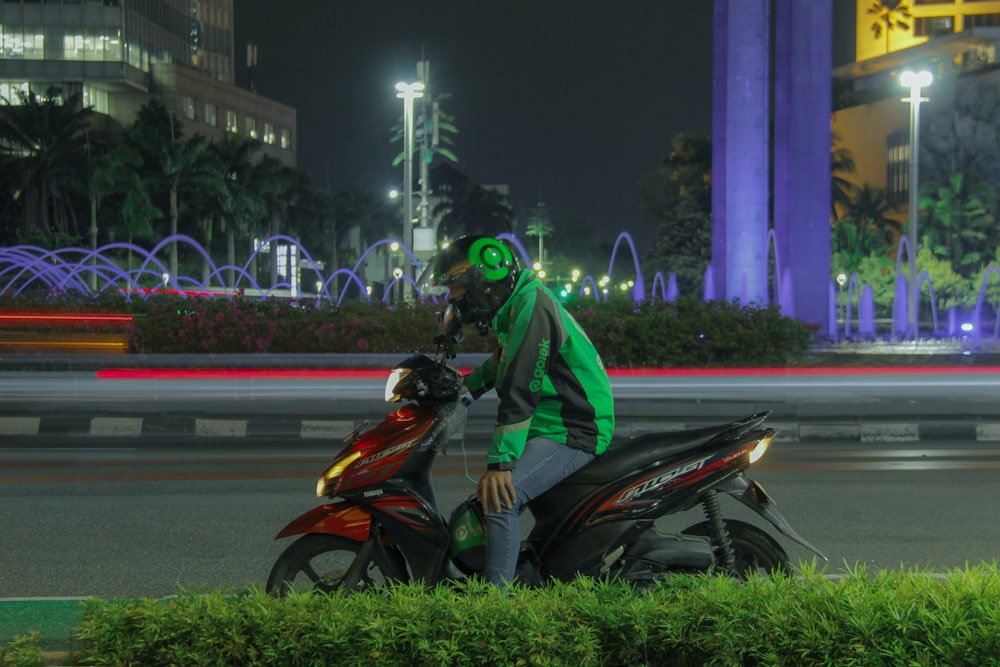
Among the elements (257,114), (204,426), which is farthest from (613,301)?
(257,114)

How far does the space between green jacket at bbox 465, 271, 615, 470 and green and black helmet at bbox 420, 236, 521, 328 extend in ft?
0.16

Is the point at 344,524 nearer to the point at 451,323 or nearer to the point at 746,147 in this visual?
the point at 451,323

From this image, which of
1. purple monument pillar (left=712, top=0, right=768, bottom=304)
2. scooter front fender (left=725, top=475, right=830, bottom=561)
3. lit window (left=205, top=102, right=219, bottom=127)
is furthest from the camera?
lit window (left=205, top=102, right=219, bottom=127)

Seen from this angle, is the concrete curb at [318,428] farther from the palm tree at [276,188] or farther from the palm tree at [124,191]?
the palm tree at [276,188]

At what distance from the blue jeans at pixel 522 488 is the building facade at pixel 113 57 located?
278 feet

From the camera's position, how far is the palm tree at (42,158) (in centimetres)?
7306

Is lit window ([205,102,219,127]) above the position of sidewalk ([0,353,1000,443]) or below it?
above

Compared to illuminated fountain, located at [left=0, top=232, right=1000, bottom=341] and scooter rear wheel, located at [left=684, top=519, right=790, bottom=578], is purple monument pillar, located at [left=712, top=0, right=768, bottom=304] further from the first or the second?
scooter rear wheel, located at [left=684, top=519, right=790, bottom=578]

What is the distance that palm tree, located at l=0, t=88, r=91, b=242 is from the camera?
240 feet

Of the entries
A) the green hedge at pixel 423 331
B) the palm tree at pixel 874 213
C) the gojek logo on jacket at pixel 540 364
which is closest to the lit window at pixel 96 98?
the palm tree at pixel 874 213

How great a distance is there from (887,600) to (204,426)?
11.5 meters

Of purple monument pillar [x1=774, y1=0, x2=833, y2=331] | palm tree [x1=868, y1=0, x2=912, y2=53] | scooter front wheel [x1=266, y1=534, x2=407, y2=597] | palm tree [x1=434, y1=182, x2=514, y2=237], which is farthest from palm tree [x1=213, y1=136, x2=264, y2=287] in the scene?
scooter front wheel [x1=266, y1=534, x2=407, y2=597]

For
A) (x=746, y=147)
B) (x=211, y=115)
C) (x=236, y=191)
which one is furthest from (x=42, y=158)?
(x=746, y=147)

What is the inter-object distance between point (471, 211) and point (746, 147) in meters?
84.0
